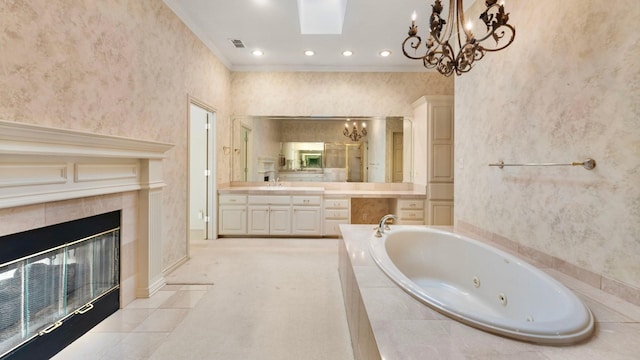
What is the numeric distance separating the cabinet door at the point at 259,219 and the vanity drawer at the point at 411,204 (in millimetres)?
2003

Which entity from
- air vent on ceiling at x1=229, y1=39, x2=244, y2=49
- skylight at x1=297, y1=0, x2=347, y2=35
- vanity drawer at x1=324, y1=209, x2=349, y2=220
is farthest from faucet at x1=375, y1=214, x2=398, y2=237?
air vent on ceiling at x1=229, y1=39, x2=244, y2=49

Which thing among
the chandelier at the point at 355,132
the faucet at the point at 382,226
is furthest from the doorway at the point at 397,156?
the faucet at the point at 382,226

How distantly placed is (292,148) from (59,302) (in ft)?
11.2

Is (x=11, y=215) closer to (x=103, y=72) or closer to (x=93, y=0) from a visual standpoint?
(x=103, y=72)

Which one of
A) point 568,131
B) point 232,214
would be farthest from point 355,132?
point 568,131

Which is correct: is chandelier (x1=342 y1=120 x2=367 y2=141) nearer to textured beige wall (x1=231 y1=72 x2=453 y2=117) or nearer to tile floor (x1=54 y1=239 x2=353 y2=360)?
textured beige wall (x1=231 y1=72 x2=453 y2=117)

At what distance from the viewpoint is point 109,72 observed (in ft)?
6.34

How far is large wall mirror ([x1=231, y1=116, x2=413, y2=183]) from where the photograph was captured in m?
4.55

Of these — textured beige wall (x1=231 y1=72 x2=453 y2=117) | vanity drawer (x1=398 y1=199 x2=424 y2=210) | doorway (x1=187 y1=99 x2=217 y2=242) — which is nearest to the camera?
doorway (x1=187 y1=99 x2=217 y2=242)

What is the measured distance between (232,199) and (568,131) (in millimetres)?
3767

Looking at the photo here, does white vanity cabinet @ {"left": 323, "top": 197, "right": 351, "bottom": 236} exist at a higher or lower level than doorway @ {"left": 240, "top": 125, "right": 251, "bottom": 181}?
lower

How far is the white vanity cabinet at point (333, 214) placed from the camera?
4.16 metres

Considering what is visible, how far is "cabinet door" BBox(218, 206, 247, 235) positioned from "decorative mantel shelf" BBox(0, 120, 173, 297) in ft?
5.45

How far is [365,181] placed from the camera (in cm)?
464
